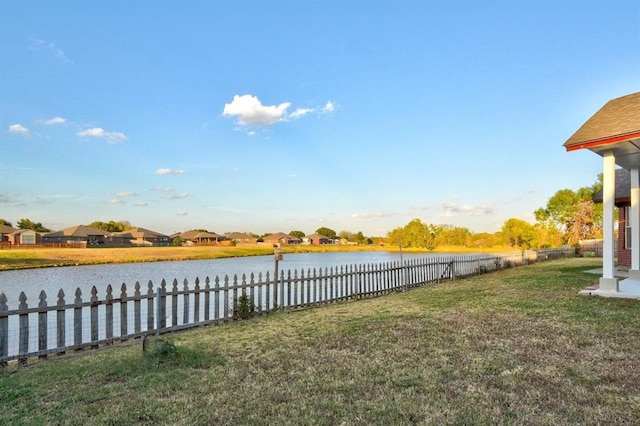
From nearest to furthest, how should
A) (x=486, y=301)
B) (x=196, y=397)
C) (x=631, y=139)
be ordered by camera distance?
(x=196, y=397) < (x=631, y=139) < (x=486, y=301)

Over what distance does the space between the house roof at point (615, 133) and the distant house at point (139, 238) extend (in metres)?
97.4

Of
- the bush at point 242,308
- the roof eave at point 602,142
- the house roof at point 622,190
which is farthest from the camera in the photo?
the house roof at point 622,190

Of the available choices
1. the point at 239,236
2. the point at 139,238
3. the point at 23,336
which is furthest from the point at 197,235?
the point at 23,336

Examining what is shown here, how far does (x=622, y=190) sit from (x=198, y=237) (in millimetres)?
109601

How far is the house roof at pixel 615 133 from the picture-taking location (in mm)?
8969

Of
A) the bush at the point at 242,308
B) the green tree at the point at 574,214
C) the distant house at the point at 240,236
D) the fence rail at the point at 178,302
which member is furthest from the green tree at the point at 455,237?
the bush at the point at 242,308

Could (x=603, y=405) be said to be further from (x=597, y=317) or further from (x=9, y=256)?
(x=9, y=256)

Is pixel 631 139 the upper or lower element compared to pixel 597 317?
upper

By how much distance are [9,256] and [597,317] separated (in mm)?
51168

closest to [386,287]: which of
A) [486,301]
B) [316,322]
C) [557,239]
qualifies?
[486,301]

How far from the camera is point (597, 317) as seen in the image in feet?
24.0

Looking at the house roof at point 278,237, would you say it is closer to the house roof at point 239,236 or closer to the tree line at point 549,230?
the house roof at point 239,236

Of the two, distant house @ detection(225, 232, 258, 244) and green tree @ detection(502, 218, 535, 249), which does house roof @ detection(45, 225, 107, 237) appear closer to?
distant house @ detection(225, 232, 258, 244)

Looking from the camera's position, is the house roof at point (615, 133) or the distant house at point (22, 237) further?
the distant house at point (22, 237)
